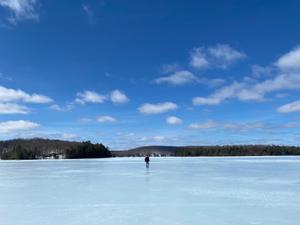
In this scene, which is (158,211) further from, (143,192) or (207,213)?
(143,192)

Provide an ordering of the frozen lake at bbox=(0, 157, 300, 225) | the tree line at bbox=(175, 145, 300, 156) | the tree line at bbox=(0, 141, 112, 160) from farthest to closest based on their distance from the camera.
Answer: the tree line at bbox=(175, 145, 300, 156) → the tree line at bbox=(0, 141, 112, 160) → the frozen lake at bbox=(0, 157, 300, 225)

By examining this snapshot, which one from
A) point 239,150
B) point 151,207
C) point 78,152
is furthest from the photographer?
point 239,150

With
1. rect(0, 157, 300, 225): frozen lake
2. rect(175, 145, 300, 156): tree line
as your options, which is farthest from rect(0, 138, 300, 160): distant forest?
rect(0, 157, 300, 225): frozen lake

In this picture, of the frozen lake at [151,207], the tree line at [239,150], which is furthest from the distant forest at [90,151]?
the frozen lake at [151,207]

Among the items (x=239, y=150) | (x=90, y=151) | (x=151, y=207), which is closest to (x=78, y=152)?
(x=90, y=151)

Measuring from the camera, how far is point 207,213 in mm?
6457

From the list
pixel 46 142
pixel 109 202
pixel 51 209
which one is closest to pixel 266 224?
pixel 109 202

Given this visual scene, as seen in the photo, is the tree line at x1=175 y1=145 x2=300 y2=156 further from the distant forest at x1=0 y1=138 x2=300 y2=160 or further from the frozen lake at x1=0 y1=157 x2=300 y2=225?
the frozen lake at x1=0 y1=157 x2=300 y2=225

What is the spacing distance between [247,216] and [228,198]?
2.18 m

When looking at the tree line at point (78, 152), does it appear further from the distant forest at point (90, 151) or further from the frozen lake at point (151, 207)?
the frozen lake at point (151, 207)

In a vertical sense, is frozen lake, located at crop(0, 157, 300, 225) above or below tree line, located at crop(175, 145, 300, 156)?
below

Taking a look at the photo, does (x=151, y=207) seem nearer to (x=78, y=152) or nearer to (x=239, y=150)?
(x=78, y=152)

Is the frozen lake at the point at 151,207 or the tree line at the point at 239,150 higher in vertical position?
the tree line at the point at 239,150

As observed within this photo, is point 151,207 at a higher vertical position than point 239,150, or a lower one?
lower
